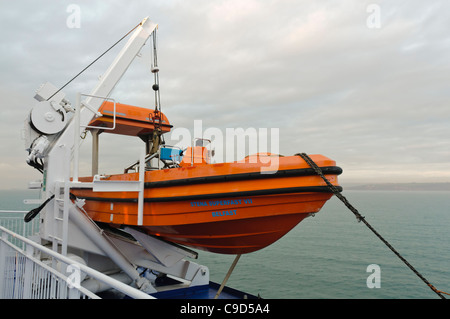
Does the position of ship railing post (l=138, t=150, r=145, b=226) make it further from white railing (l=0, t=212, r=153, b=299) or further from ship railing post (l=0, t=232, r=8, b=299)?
ship railing post (l=0, t=232, r=8, b=299)

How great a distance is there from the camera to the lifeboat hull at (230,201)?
3936 mm

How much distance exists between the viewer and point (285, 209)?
404cm

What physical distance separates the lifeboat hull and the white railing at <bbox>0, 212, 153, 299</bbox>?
1333 mm

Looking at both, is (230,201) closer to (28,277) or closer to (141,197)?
(141,197)

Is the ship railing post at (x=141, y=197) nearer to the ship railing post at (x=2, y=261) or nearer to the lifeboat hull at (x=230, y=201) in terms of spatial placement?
the lifeboat hull at (x=230, y=201)

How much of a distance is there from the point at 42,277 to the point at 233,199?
7.01 ft

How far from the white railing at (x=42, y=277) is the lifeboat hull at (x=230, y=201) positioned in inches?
52.5

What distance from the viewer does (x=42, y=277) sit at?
286 cm

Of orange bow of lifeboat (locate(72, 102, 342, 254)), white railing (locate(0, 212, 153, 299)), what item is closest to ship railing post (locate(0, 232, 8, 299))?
white railing (locate(0, 212, 153, 299))

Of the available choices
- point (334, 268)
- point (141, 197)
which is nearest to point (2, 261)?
point (141, 197)

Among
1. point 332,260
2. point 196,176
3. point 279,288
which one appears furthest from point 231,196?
point 332,260

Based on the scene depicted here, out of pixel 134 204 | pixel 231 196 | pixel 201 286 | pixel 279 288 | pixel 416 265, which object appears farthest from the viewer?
pixel 416 265

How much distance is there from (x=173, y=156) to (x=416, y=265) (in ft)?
54.1
